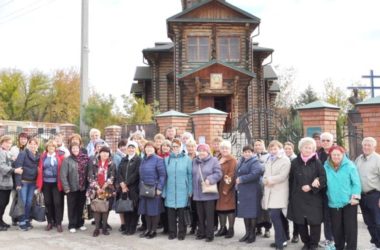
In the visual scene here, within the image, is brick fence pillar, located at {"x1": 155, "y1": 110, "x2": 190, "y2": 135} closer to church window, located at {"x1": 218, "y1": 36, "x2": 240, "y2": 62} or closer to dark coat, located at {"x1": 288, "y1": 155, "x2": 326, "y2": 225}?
dark coat, located at {"x1": 288, "y1": 155, "x2": 326, "y2": 225}

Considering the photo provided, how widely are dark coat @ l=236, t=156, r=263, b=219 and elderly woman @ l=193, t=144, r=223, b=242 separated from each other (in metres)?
0.36

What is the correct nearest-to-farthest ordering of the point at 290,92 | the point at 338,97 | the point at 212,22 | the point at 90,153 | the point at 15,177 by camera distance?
1. the point at 15,177
2. the point at 90,153
3. the point at 212,22
4. the point at 338,97
5. the point at 290,92

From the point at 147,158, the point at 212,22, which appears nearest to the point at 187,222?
the point at 147,158

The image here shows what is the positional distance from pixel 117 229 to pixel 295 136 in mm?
5657

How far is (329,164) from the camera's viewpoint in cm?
586

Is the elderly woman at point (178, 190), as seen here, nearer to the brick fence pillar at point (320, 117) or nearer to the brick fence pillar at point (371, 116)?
the brick fence pillar at point (320, 117)

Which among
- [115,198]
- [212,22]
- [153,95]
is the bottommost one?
[115,198]

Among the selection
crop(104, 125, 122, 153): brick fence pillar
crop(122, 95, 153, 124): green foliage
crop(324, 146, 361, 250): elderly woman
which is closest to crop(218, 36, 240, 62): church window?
crop(122, 95, 153, 124): green foliage

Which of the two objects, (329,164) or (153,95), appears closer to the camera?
(329,164)

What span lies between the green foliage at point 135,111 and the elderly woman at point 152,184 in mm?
12092

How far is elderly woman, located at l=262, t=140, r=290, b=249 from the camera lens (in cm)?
608

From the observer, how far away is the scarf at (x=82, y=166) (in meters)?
7.50

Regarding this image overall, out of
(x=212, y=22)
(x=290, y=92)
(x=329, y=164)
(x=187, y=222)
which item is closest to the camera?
(x=329, y=164)

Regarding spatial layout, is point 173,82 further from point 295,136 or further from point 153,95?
point 295,136
